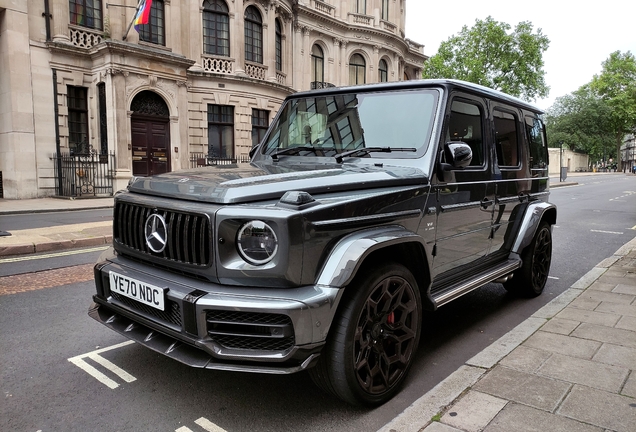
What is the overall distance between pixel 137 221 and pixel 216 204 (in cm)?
76

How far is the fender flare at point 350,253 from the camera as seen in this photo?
2412mm

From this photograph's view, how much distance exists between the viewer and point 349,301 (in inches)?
101

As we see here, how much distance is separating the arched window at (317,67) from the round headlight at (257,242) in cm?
2958

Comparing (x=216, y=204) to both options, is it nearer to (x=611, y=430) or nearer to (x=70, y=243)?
(x=611, y=430)

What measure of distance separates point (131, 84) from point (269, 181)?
18838 mm

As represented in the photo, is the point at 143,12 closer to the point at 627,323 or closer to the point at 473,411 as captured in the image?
the point at 627,323

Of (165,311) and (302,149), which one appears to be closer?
(165,311)

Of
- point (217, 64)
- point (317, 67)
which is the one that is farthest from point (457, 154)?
point (317, 67)

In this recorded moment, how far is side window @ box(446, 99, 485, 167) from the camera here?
359 cm

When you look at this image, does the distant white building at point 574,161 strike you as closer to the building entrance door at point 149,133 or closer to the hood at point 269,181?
the building entrance door at point 149,133

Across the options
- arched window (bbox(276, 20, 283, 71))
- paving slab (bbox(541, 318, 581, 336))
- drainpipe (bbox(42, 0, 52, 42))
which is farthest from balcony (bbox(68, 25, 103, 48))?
paving slab (bbox(541, 318, 581, 336))

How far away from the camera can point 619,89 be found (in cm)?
7781

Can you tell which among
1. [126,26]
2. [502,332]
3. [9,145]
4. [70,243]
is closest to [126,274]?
[502,332]

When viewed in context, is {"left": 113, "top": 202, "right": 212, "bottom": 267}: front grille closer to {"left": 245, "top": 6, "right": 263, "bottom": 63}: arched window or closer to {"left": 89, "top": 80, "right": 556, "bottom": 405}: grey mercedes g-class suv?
{"left": 89, "top": 80, "right": 556, "bottom": 405}: grey mercedes g-class suv
